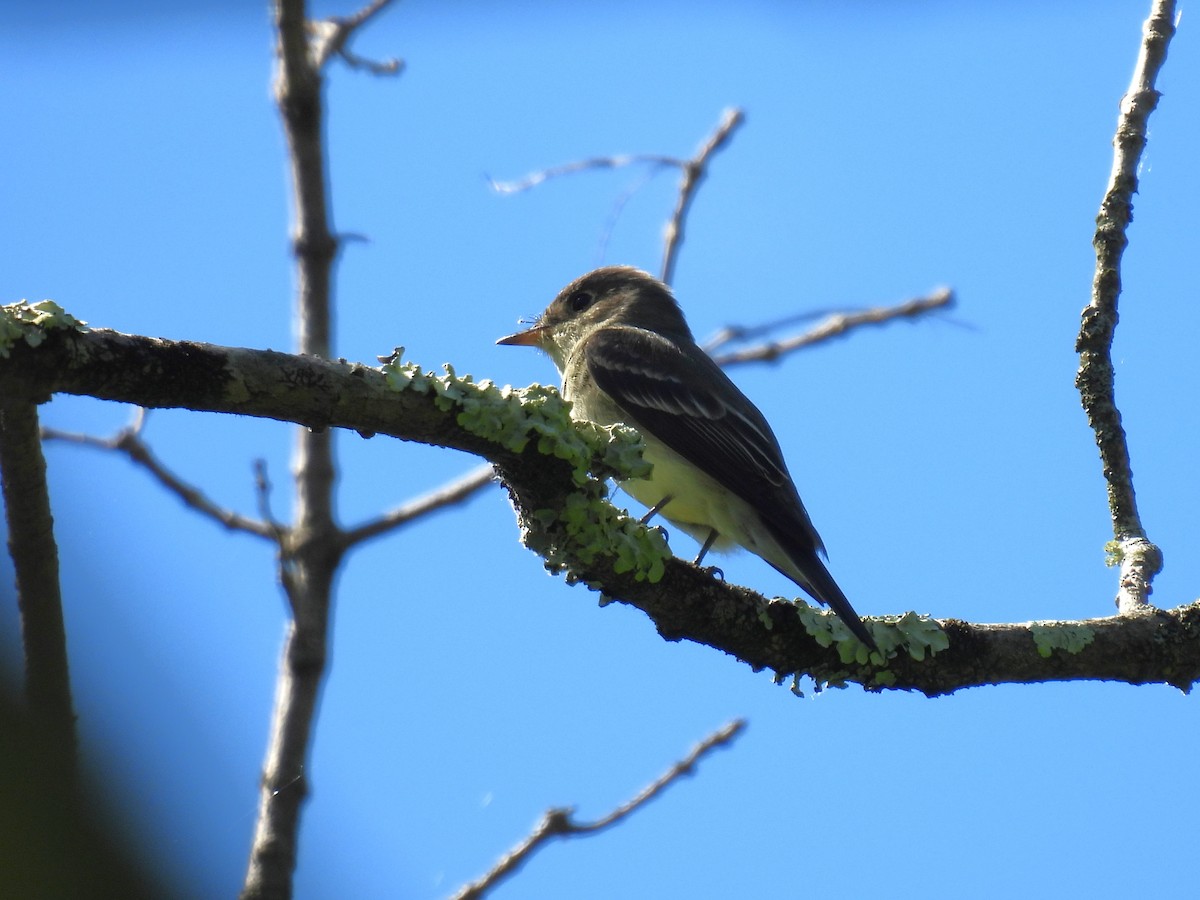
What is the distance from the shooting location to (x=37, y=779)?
71 centimetres

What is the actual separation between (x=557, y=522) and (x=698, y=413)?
2.53m

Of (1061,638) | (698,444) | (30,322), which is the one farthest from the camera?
(698,444)

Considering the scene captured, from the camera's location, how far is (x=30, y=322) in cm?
264

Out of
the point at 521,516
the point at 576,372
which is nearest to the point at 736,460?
the point at 576,372

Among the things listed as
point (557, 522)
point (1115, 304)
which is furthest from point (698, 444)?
point (557, 522)

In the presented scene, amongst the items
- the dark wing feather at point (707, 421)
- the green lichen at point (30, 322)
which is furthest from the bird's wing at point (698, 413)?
the green lichen at point (30, 322)

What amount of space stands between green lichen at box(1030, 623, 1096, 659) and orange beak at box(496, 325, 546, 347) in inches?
170

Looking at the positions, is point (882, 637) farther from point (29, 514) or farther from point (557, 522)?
point (29, 514)

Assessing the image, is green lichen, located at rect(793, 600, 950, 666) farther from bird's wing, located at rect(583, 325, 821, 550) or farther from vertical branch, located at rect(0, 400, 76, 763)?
vertical branch, located at rect(0, 400, 76, 763)

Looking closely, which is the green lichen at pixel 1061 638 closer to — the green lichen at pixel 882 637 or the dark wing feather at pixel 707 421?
the green lichen at pixel 882 637

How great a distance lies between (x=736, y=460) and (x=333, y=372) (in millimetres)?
2928

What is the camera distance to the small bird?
548 cm

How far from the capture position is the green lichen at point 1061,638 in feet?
13.2

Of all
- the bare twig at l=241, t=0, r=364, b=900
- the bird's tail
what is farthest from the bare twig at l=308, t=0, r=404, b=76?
the bird's tail
